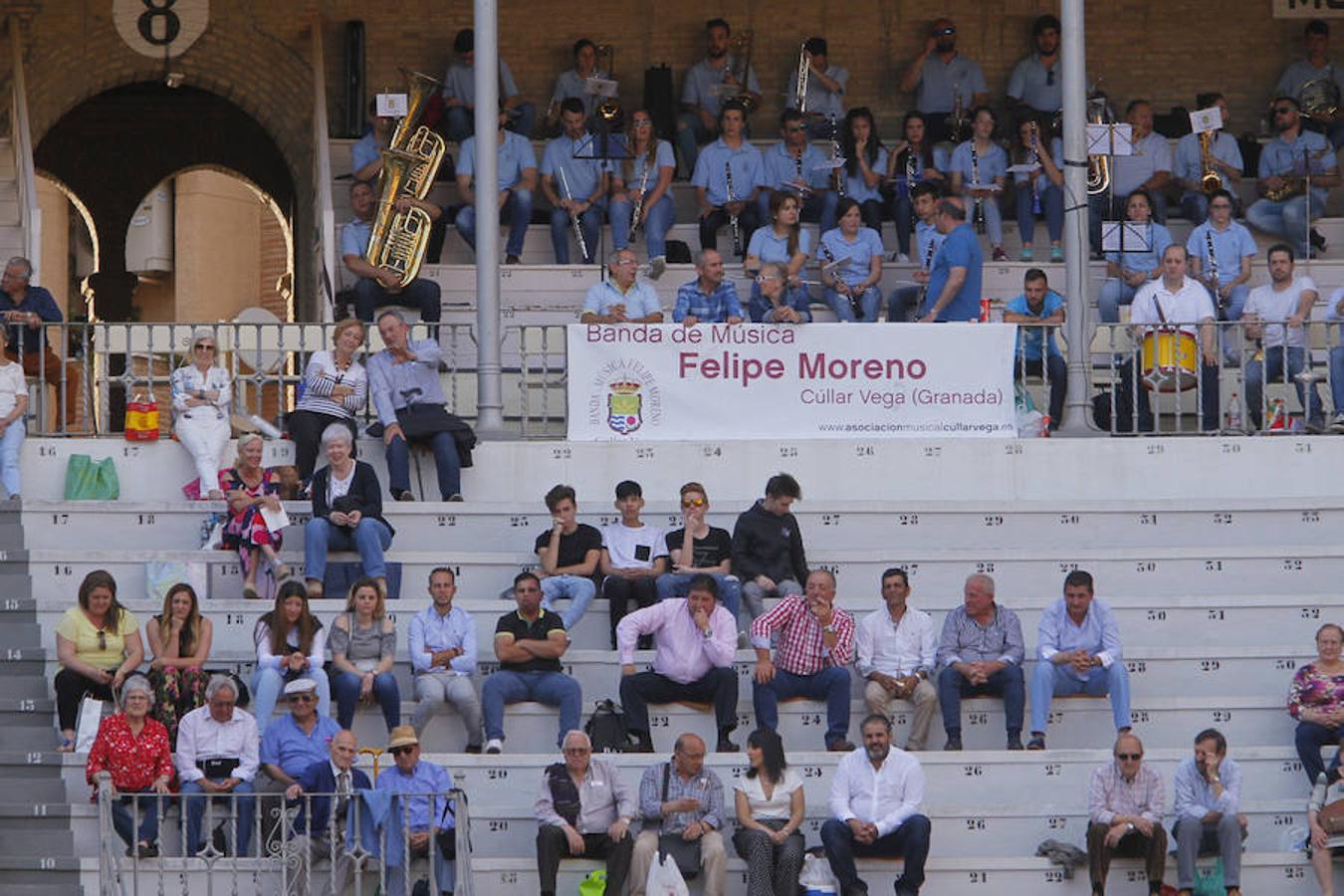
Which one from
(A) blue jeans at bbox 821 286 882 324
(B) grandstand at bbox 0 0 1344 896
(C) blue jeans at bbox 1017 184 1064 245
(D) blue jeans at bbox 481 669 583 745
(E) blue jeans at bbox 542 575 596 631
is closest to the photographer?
(B) grandstand at bbox 0 0 1344 896

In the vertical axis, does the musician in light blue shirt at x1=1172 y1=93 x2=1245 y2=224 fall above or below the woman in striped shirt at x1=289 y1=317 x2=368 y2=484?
above

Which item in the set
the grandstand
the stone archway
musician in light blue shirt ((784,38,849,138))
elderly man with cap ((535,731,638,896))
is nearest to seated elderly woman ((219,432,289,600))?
the grandstand

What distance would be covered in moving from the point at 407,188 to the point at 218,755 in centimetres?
722

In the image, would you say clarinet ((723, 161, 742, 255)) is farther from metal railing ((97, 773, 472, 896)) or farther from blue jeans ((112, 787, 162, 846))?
blue jeans ((112, 787, 162, 846))

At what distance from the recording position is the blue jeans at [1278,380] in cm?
1758

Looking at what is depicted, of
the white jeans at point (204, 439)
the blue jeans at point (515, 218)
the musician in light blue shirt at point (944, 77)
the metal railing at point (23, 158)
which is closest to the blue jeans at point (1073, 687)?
the white jeans at point (204, 439)

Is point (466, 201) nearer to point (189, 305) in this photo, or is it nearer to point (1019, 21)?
point (1019, 21)

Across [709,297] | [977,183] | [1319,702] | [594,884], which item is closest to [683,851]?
[594,884]

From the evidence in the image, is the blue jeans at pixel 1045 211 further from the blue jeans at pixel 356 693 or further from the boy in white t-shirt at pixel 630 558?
the blue jeans at pixel 356 693

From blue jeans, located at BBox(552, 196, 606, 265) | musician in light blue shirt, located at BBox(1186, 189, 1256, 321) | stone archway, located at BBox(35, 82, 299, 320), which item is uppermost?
stone archway, located at BBox(35, 82, 299, 320)

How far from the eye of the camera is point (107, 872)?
1295 centimetres

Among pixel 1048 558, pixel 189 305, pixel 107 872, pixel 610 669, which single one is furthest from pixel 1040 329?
pixel 189 305

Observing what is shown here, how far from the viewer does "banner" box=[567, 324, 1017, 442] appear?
17.2 meters

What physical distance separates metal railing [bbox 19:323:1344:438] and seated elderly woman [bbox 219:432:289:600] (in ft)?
4.68
